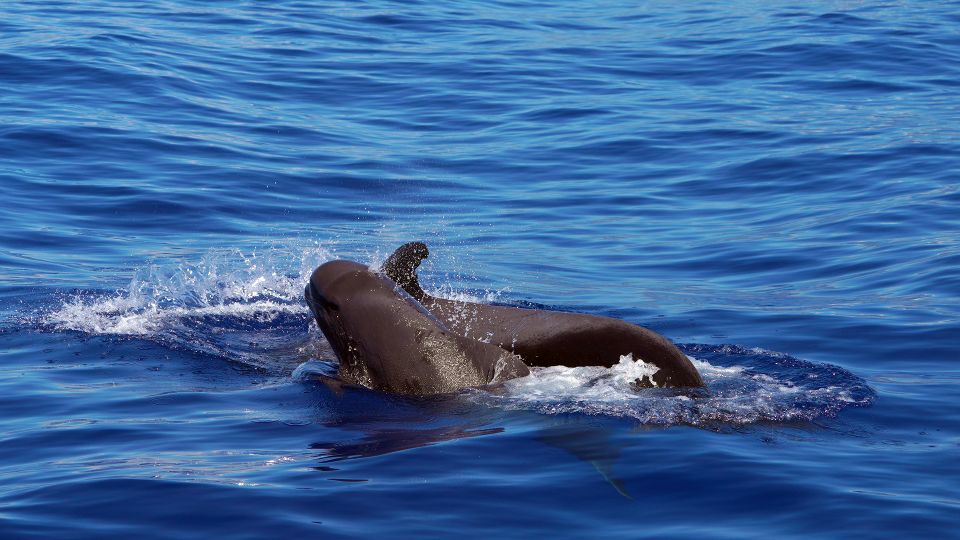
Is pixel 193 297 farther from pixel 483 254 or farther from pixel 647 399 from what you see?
pixel 647 399

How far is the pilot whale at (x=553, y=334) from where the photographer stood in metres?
8.70

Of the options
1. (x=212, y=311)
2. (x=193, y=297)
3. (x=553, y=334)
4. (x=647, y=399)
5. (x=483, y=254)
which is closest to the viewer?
(x=647, y=399)

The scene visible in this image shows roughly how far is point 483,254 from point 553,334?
21.7 ft

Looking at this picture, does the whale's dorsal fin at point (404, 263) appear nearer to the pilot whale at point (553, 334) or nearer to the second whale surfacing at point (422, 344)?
the pilot whale at point (553, 334)

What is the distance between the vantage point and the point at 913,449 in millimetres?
8680

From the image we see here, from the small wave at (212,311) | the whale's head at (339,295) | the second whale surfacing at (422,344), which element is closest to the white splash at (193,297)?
the small wave at (212,311)

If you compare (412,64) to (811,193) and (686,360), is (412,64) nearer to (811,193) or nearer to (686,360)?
(811,193)

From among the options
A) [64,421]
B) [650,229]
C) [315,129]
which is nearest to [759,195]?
[650,229]

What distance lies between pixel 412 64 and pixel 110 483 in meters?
20.2

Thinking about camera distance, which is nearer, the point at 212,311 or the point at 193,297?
the point at 212,311

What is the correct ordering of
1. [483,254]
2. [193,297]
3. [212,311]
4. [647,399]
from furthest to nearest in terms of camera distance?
[483,254] < [193,297] < [212,311] < [647,399]

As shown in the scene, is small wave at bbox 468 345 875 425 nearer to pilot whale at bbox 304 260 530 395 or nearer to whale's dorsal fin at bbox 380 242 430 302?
pilot whale at bbox 304 260 530 395

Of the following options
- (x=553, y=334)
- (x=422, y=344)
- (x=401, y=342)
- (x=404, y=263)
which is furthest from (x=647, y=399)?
(x=404, y=263)

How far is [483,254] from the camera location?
15.6 metres
